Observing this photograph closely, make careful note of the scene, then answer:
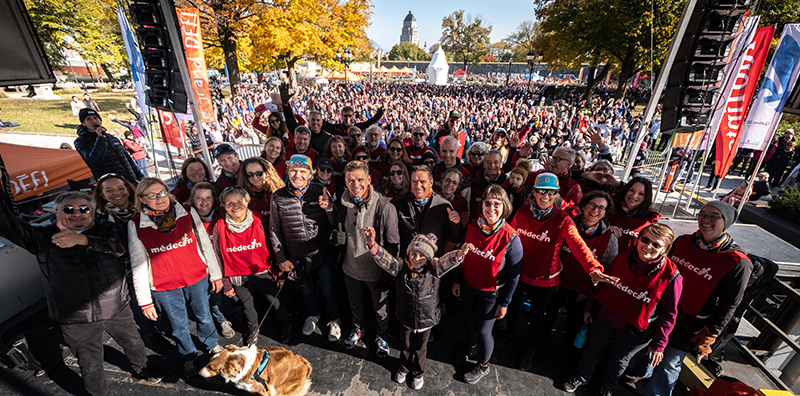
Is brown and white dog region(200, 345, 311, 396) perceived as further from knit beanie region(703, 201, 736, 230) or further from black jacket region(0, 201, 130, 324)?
knit beanie region(703, 201, 736, 230)

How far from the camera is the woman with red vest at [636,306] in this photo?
92.5 inches

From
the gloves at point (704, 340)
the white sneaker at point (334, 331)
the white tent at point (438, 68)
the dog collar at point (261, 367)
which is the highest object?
the white tent at point (438, 68)

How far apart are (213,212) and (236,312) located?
5.11 feet

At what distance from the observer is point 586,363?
2910mm

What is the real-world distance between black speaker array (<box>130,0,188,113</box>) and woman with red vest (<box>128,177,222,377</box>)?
7.72 feet

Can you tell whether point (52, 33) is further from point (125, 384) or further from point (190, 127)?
point (125, 384)

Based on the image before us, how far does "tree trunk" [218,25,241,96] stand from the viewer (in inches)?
627

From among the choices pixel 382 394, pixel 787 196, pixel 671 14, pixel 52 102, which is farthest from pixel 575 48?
pixel 52 102

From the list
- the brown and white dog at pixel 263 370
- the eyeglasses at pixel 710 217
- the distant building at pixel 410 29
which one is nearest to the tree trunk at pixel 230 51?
the brown and white dog at pixel 263 370

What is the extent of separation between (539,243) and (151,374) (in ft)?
13.3

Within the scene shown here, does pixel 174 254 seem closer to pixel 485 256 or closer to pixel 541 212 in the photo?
pixel 485 256

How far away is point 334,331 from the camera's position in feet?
11.6

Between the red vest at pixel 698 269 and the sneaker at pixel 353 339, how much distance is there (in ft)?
10.3

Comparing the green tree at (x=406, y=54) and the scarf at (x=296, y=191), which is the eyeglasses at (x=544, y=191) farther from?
the green tree at (x=406, y=54)
